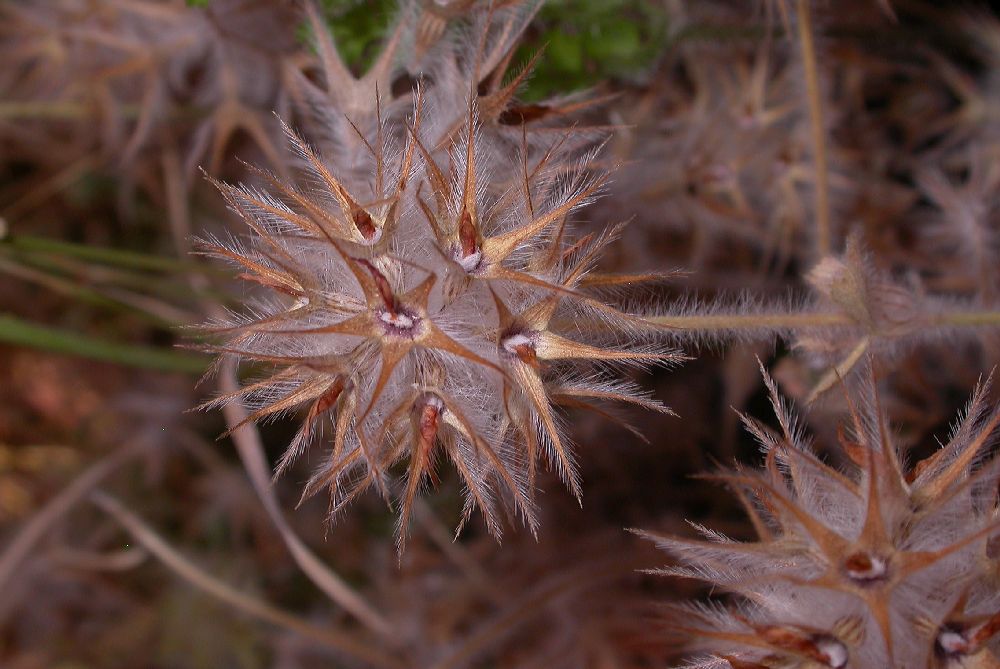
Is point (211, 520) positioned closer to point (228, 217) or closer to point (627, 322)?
point (228, 217)

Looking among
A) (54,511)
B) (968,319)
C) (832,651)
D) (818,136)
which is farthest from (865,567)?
(54,511)

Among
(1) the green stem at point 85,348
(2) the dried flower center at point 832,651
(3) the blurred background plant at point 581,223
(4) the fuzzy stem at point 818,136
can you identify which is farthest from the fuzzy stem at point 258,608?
(4) the fuzzy stem at point 818,136

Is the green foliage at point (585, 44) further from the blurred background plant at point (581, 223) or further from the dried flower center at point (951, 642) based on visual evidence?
the dried flower center at point (951, 642)

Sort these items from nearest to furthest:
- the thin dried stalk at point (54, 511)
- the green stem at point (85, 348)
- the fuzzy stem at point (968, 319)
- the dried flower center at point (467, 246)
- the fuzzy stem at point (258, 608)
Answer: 1. the dried flower center at point (467, 246)
2. the fuzzy stem at point (968, 319)
3. the green stem at point (85, 348)
4. the fuzzy stem at point (258, 608)
5. the thin dried stalk at point (54, 511)

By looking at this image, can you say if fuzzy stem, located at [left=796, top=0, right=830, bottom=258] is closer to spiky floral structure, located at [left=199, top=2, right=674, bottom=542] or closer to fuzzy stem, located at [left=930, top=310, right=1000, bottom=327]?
fuzzy stem, located at [left=930, top=310, right=1000, bottom=327]

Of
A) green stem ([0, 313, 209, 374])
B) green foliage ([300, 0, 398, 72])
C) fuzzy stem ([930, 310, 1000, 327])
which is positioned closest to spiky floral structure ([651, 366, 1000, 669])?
fuzzy stem ([930, 310, 1000, 327])

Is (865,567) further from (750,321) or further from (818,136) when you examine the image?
(818,136)
